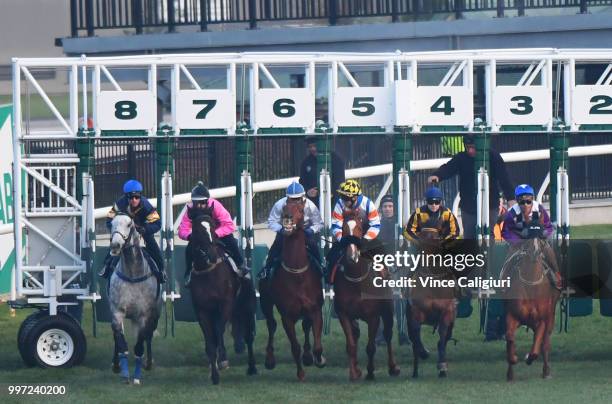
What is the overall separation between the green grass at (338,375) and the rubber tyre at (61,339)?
109mm

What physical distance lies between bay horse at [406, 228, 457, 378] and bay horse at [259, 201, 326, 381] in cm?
85

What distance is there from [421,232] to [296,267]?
1.22 m

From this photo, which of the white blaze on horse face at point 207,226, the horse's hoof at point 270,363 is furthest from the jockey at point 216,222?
the horse's hoof at point 270,363

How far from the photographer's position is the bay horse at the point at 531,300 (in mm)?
12984

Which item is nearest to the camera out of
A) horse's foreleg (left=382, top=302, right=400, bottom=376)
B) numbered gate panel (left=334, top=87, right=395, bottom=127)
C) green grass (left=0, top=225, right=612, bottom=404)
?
green grass (left=0, top=225, right=612, bottom=404)

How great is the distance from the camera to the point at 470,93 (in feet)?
46.3

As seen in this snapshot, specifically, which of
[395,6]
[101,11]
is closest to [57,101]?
[101,11]

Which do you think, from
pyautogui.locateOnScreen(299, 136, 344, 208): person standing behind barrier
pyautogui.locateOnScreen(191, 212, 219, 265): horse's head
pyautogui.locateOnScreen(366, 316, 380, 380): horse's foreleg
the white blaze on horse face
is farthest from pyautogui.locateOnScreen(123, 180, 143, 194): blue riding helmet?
pyautogui.locateOnScreen(299, 136, 344, 208): person standing behind barrier

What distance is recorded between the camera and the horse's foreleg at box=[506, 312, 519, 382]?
12883mm

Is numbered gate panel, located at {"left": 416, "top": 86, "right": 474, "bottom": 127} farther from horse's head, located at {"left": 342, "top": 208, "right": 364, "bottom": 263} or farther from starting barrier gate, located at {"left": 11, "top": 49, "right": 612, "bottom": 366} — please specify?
horse's head, located at {"left": 342, "top": 208, "right": 364, "bottom": 263}

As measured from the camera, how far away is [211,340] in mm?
13141

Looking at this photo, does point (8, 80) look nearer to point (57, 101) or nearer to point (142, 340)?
point (57, 101)

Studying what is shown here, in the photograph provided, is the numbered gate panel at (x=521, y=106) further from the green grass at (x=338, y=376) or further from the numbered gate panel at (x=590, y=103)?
the green grass at (x=338, y=376)

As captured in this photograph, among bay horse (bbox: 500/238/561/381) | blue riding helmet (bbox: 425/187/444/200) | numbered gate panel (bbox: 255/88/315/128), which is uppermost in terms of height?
numbered gate panel (bbox: 255/88/315/128)
